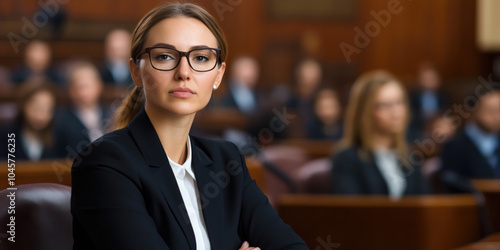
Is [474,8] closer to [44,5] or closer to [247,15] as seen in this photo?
[247,15]

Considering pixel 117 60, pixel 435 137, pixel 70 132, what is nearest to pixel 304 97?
pixel 117 60

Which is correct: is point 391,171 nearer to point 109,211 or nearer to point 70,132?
point 70,132

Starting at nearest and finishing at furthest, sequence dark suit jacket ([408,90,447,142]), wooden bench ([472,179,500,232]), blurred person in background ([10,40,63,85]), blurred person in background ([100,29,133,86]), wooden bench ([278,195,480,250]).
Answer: wooden bench ([278,195,480,250]) → wooden bench ([472,179,500,232]) → blurred person in background ([100,29,133,86]) → blurred person in background ([10,40,63,85]) → dark suit jacket ([408,90,447,142])

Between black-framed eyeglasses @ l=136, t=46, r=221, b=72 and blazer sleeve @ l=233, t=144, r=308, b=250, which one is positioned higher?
black-framed eyeglasses @ l=136, t=46, r=221, b=72

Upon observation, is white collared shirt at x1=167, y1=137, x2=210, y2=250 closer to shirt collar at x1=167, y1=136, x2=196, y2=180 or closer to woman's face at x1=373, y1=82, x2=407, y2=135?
shirt collar at x1=167, y1=136, x2=196, y2=180

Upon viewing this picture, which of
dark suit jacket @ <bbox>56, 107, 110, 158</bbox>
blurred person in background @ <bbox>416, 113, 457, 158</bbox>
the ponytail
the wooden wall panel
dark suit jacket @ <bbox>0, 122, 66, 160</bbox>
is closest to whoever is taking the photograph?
the ponytail

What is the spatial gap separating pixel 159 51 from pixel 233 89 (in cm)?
784

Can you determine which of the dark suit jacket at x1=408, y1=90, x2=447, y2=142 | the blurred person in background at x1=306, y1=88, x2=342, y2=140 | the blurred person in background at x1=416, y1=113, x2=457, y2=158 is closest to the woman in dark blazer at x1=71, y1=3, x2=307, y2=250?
the blurred person in background at x1=416, y1=113, x2=457, y2=158

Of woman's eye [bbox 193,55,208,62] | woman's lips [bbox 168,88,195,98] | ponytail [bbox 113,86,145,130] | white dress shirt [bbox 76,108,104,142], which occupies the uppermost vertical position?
woman's eye [bbox 193,55,208,62]

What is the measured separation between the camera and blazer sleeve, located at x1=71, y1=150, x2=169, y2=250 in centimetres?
149

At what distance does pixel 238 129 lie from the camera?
7.66 metres

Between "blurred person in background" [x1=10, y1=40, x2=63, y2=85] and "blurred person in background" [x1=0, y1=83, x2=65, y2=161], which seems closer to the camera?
"blurred person in background" [x1=0, y1=83, x2=65, y2=161]

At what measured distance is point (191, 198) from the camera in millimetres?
1692

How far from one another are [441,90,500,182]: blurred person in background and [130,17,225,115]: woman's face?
3.57m
